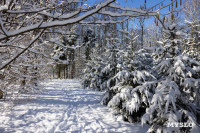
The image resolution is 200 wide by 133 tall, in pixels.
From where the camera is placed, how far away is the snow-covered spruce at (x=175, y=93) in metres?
3.48

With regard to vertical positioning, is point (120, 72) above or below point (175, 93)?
above

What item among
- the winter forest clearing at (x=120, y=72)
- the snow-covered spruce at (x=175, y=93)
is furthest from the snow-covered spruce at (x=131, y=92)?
the snow-covered spruce at (x=175, y=93)

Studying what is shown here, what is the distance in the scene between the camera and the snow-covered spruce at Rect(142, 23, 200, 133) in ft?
11.4

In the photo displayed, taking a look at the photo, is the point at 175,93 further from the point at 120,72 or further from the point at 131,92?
the point at 120,72

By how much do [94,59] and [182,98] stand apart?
13331mm

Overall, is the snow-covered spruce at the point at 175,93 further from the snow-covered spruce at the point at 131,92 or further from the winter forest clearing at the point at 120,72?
the snow-covered spruce at the point at 131,92

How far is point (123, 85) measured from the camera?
645 centimetres

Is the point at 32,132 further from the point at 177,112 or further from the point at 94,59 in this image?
the point at 94,59

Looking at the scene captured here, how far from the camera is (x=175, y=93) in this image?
11.8 ft

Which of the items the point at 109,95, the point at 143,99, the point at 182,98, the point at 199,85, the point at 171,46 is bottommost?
the point at 109,95

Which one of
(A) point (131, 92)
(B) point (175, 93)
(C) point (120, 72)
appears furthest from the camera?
(C) point (120, 72)

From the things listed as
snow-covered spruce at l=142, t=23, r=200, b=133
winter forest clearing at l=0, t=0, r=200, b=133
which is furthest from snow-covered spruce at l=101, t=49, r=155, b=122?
snow-covered spruce at l=142, t=23, r=200, b=133

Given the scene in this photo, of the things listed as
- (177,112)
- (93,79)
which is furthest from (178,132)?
(93,79)

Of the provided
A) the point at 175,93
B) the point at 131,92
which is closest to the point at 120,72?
the point at 131,92
